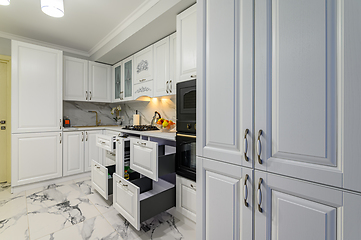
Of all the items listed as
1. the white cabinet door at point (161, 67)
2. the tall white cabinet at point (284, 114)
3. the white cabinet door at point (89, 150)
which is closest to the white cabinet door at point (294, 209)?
the tall white cabinet at point (284, 114)

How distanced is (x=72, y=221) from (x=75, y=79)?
246 centimetres

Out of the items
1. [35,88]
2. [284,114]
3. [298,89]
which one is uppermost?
[35,88]

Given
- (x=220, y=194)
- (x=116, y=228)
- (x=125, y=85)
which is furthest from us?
(x=125, y=85)

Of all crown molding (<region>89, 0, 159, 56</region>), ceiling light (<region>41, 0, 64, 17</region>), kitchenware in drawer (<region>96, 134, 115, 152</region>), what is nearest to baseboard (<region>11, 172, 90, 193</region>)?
kitchenware in drawer (<region>96, 134, 115, 152</region>)

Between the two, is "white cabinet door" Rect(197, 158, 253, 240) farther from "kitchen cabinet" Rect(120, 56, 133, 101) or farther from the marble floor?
"kitchen cabinet" Rect(120, 56, 133, 101)

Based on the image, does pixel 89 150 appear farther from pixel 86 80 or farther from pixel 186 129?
pixel 186 129

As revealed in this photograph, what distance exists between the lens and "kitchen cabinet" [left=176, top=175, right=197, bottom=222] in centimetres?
172

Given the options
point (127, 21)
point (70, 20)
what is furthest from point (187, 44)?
point (70, 20)

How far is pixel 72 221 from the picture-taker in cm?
187

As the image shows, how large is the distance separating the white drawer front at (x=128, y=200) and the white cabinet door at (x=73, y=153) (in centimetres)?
175

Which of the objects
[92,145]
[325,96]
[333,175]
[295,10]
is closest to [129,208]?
[333,175]

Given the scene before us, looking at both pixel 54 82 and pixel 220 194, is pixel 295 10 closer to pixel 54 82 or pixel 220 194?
pixel 220 194

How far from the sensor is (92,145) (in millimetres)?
3330

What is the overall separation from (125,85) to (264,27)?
286 centimetres
